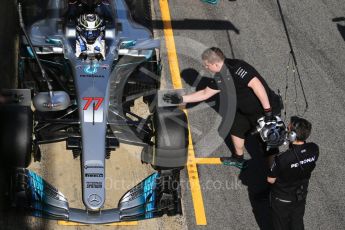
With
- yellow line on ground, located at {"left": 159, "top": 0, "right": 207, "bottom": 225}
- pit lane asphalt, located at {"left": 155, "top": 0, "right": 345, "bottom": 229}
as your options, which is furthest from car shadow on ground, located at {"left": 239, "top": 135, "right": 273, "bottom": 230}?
yellow line on ground, located at {"left": 159, "top": 0, "right": 207, "bottom": 225}

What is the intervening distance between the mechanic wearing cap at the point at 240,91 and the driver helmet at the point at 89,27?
115cm

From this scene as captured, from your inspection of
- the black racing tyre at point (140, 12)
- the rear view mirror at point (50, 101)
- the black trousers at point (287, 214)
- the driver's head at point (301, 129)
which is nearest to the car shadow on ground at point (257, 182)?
the black trousers at point (287, 214)

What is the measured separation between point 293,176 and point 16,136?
3218 millimetres

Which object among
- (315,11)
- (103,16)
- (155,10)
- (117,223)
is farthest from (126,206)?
(315,11)

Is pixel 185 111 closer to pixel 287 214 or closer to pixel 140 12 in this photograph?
pixel 140 12

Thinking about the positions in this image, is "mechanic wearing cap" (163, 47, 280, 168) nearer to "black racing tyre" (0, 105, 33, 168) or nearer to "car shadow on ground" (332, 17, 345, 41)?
"black racing tyre" (0, 105, 33, 168)

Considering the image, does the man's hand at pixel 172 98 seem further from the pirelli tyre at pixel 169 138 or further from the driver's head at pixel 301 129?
the driver's head at pixel 301 129

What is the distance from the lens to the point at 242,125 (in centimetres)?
845

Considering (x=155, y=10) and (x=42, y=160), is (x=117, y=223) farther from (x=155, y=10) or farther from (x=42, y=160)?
(x=155, y=10)

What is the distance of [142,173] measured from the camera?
8523mm

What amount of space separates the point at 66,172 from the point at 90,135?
1.06 metres

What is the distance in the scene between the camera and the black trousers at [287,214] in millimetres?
7539

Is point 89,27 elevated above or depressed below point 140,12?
above

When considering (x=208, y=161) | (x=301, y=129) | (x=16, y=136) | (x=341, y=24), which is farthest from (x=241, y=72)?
(x=341, y=24)
